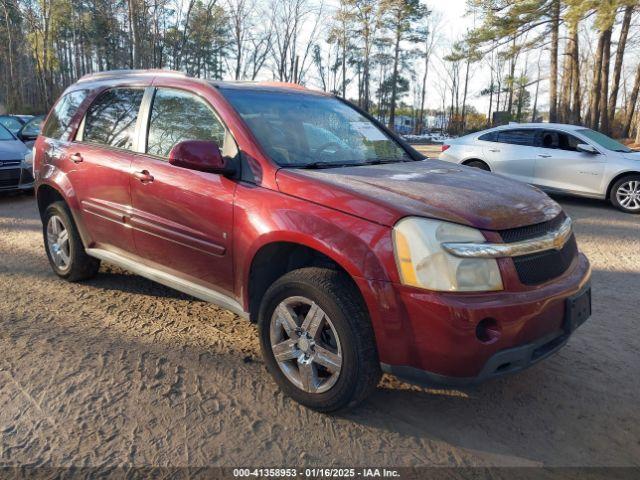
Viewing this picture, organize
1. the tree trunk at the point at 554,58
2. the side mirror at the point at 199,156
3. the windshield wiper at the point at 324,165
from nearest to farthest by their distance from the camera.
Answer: the side mirror at the point at 199,156 → the windshield wiper at the point at 324,165 → the tree trunk at the point at 554,58

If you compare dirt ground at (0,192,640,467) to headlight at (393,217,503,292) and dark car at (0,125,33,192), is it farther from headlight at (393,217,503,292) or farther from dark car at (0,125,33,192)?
dark car at (0,125,33,192)

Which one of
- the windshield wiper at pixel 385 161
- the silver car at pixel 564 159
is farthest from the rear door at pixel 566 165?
the windshield wiper at pixel 385 161

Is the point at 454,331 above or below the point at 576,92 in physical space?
below

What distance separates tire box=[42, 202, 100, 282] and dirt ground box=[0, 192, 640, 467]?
1.47 ft

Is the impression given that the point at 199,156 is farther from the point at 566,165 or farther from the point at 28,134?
the point at 28,134

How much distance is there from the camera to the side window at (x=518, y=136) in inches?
383

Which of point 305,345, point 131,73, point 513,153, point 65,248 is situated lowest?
point 305,345

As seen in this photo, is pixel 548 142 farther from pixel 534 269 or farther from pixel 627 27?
pixel 627 27

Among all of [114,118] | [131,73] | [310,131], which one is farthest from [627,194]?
[114,118]

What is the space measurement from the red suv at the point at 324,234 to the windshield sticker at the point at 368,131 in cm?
2

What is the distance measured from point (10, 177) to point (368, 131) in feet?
25.8

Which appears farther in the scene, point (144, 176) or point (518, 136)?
point (518, 136)

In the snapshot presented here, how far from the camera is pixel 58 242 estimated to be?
4.73 metres

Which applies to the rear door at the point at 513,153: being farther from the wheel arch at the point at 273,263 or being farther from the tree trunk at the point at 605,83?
the tree trunk at the point at 605,83
